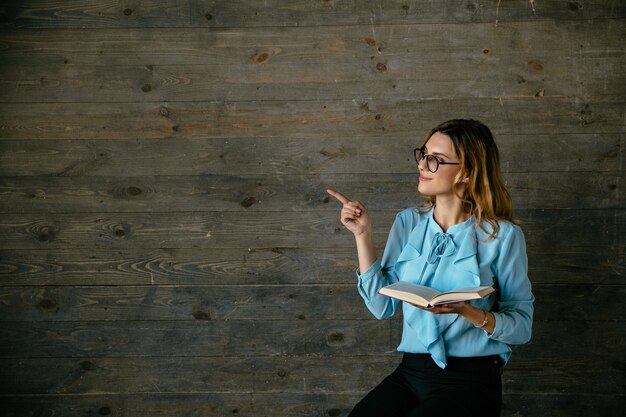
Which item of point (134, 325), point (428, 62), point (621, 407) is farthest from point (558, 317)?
point (134, 325)

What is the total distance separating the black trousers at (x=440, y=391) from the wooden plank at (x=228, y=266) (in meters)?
0.63

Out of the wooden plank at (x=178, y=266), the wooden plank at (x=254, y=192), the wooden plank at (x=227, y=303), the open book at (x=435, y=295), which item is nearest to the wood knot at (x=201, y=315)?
the wooden plank at (x=227, y=303)

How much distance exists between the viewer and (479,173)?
6.03 feet

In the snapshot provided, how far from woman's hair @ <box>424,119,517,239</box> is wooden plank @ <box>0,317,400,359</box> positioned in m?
0.70

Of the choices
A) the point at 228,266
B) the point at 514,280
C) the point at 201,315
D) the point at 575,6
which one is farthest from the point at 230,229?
the point at 575,6

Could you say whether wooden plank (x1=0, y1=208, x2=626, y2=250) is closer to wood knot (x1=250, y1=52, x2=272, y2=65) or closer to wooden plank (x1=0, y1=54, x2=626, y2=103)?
wooden plank (x1=0, y1=54, x2=626, y2=103)

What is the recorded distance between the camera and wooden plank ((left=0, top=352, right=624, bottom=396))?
2.38 meters

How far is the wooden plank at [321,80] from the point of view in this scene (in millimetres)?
2289

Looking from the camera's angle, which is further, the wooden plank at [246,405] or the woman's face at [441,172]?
the wooden plank at [246,405]

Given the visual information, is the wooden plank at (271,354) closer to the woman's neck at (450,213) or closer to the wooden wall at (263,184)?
the wooden wall at (263,184)

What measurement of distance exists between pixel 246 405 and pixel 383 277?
2.95 ft

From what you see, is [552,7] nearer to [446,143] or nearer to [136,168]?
[446,143]

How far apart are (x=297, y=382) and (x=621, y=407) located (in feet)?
4.09

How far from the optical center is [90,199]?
7.87 feet
